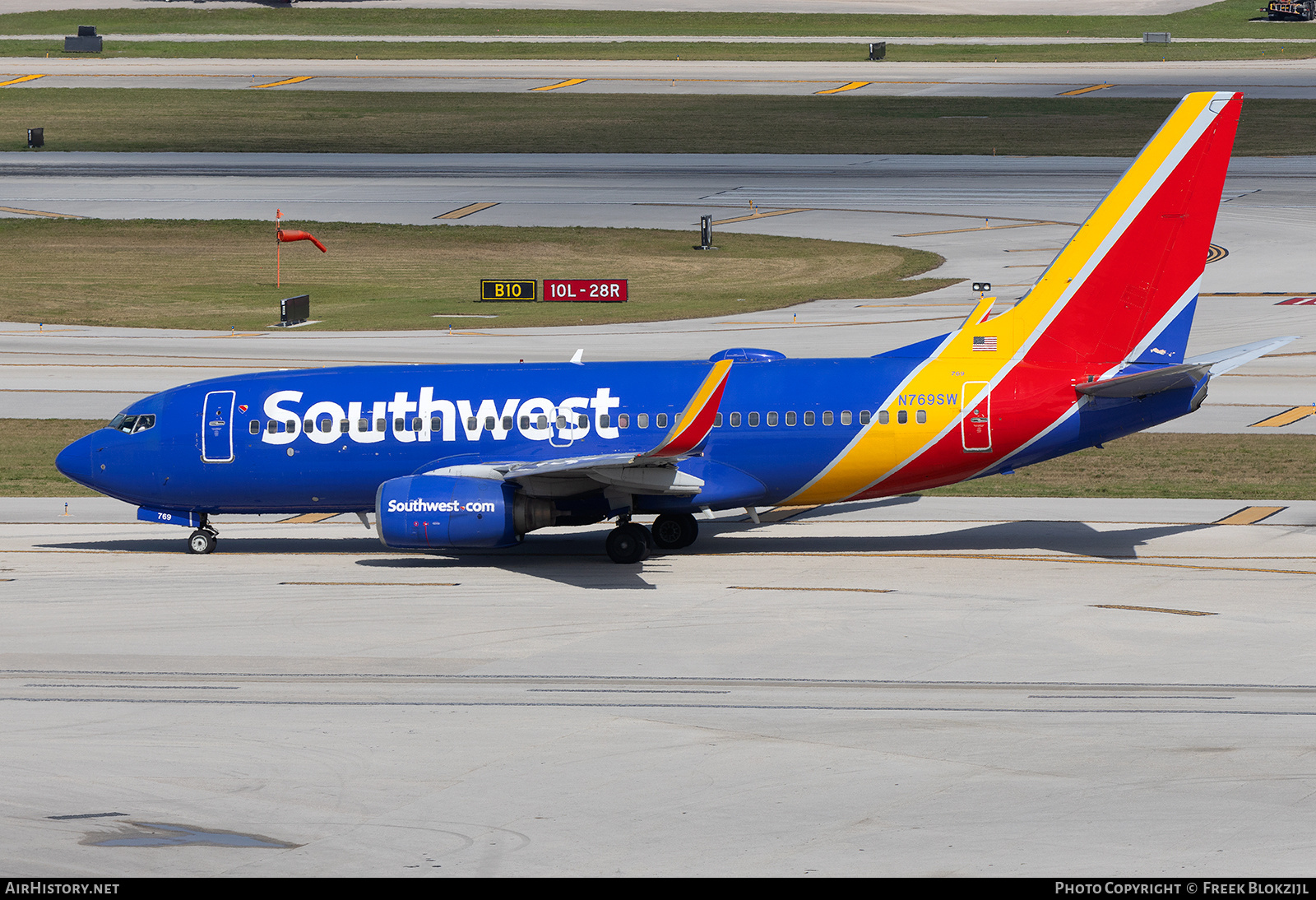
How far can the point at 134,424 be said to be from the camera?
35469mm

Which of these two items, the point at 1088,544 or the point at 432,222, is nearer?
the point at 1088,544

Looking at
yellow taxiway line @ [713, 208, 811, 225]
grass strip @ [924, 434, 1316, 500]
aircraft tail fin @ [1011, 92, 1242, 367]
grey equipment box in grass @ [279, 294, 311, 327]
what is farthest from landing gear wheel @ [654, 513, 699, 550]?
yellow taxiway line @ [713, 208, 811, 225]

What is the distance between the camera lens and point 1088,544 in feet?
113

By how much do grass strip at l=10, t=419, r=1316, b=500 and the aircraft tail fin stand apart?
712 centimetres

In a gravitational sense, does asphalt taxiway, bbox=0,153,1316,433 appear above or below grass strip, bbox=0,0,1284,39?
below

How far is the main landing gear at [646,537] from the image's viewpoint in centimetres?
3350

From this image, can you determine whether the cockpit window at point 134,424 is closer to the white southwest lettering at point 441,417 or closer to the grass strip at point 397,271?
the white southwest lettering at point 441,417

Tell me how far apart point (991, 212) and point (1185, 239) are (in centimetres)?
4993

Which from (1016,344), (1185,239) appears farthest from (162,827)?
(1185,239)

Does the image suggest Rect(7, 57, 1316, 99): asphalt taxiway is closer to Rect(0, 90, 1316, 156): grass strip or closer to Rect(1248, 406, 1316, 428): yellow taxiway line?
Rect(0, 90, 1316, 156): grass strip

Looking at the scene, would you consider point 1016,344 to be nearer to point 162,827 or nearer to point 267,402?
point 267,402

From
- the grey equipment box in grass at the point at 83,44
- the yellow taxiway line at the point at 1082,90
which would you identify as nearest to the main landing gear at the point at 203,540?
the yellow taxiway line at the point at 1082,90

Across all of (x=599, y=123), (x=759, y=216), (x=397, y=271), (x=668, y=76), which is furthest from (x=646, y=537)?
(x=668, y=76)

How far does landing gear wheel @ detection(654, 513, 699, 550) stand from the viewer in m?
35.3
